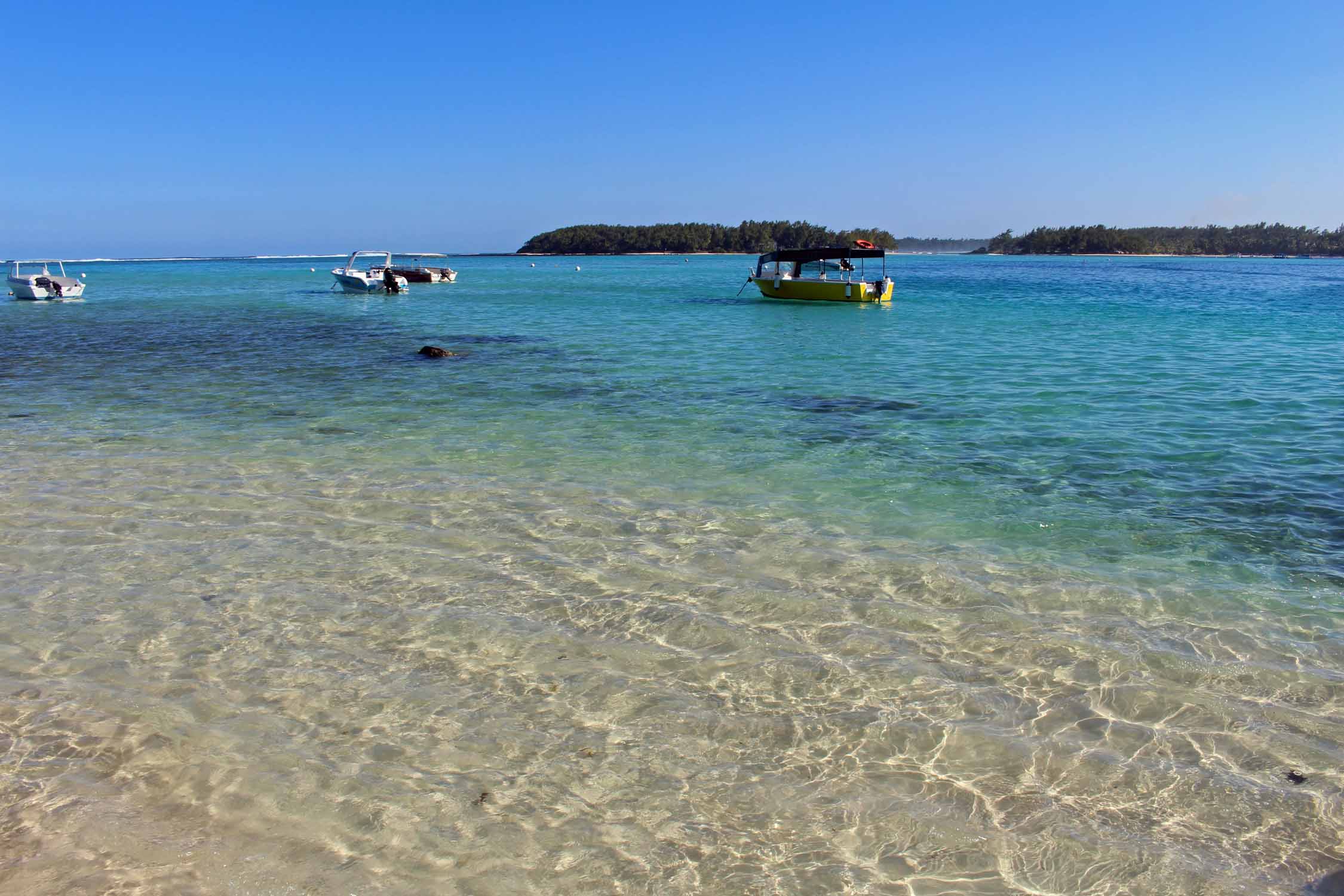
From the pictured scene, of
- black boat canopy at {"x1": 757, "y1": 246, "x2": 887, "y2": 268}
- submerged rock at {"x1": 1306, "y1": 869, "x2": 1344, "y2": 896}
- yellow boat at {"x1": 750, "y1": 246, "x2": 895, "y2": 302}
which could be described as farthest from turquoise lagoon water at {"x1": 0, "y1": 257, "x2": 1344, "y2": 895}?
black boat canopy at {"x1": 757, "y1": 246, "x2": 887, "y2": 268}

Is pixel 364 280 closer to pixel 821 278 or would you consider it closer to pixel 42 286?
pixel 42 286

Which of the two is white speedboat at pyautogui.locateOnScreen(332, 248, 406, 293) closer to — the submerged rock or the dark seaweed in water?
the dark seaweed in water

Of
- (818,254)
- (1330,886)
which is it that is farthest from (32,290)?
(1330,886)

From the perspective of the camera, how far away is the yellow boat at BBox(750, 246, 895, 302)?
43.2 m

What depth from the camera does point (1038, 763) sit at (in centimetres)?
452

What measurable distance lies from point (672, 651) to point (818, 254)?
41.0 metres

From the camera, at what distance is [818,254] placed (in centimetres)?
4438

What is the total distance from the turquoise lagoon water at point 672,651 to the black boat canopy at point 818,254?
3029 centimetres

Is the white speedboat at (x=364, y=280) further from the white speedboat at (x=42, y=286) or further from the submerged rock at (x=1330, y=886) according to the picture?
the submerged rock at (x=1330, y=886)

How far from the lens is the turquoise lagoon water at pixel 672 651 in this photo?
12.7 ft

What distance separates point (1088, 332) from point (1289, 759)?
28446mm

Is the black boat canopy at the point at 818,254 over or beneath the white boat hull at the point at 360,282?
over

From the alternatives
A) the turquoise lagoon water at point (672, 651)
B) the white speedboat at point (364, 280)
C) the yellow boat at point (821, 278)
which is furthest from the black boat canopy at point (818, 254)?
the turquoise lagoon water at point (672, 651)

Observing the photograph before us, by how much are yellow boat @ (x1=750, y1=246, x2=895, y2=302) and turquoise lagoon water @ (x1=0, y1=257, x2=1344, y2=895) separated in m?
29.4
